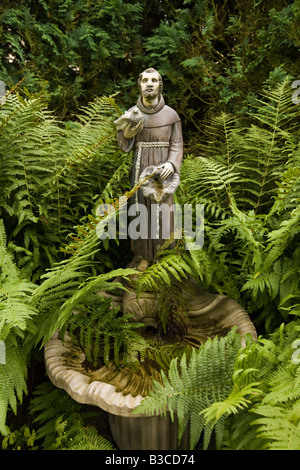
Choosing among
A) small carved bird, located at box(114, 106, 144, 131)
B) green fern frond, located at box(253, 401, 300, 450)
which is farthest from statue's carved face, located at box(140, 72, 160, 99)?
green fern frond, located at box(253, 401, 300, 450)

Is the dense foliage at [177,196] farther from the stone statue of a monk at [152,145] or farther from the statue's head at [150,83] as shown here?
the statue's head at [150,83]

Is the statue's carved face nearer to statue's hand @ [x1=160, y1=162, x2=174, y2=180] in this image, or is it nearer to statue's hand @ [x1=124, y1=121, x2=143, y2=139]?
statue's hand @ [x1=124, y1=121, x2=143, y2=139]

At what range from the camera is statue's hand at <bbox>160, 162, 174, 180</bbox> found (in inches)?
91.4

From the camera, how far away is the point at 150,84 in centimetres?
229

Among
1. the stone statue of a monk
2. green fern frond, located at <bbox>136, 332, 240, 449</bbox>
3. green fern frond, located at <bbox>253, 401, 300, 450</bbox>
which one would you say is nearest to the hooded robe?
the stone statue of a monk

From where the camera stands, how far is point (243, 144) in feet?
11.0

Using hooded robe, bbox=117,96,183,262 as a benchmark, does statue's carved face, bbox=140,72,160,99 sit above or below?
above

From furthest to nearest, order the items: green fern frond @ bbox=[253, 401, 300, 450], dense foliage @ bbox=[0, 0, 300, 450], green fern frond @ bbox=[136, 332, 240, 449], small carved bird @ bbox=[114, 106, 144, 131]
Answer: small carved bird @ bbox=[114, 106, 144, 131]
dense foliage @ bbox=[0, 0, 300, 450]
green fern frond @ bbox=[136, 332, 240, 449]
green fern frond @ bbox=[253, 401, 300, 450]

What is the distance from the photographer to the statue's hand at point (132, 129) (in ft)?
7.53

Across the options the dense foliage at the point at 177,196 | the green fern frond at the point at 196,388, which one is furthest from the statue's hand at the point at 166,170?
the green fern frond at the point at 196,388

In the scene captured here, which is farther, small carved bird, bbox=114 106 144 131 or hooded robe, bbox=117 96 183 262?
hooded robe, bbox=117 96 183 262

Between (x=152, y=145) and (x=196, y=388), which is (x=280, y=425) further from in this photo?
(x=152, y=145)

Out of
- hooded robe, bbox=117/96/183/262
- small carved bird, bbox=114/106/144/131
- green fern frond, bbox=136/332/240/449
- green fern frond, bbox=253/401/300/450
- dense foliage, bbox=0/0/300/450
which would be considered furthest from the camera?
hooded robe, bbox=117/96/183/262

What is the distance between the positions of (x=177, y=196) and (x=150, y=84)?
3.34ft
